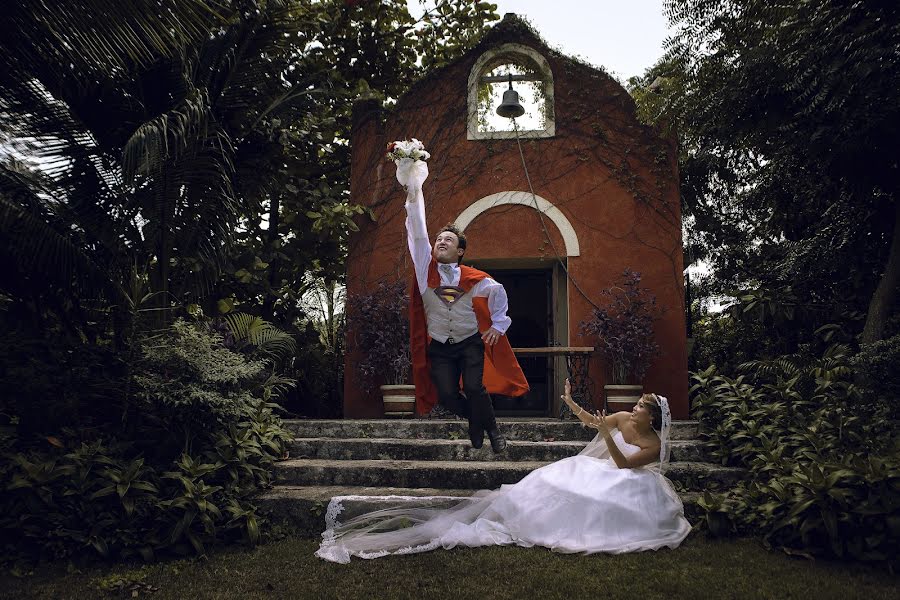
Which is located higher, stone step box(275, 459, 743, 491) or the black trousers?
the black trousers

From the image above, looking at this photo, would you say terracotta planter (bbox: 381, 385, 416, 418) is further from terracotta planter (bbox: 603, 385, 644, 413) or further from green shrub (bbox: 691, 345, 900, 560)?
green shrub (bbox: 691, 345, 900, 560)

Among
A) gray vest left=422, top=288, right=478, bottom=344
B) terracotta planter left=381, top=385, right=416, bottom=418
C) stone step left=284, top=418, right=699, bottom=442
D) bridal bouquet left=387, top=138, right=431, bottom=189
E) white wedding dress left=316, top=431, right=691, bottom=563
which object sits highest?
bridal bouquet left=387, top=138, right=431, bottom=189

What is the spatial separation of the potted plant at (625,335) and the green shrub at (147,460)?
12.2 ft

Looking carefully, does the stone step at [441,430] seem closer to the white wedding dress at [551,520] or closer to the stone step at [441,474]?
the stone step at [441,474]

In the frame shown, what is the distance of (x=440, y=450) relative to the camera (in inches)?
243

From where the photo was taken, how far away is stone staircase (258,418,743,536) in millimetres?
5102

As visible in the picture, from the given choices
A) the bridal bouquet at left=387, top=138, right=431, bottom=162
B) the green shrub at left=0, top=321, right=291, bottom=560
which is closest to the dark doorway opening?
the green shrub at left=0, top=321, right=291, bottom=560

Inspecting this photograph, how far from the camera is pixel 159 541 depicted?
179 inches

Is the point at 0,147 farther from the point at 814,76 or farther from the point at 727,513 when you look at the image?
the point at 814,76

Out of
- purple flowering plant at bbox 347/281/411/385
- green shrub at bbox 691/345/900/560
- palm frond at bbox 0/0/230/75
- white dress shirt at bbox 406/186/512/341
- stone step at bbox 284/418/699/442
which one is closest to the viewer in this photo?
palm frond at bbox 0/0/230/75

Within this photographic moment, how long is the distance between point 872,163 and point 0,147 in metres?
7.81

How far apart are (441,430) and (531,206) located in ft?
10.8

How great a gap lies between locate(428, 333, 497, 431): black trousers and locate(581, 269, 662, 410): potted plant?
3267 mm

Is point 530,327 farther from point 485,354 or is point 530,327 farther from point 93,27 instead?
point 93,27
